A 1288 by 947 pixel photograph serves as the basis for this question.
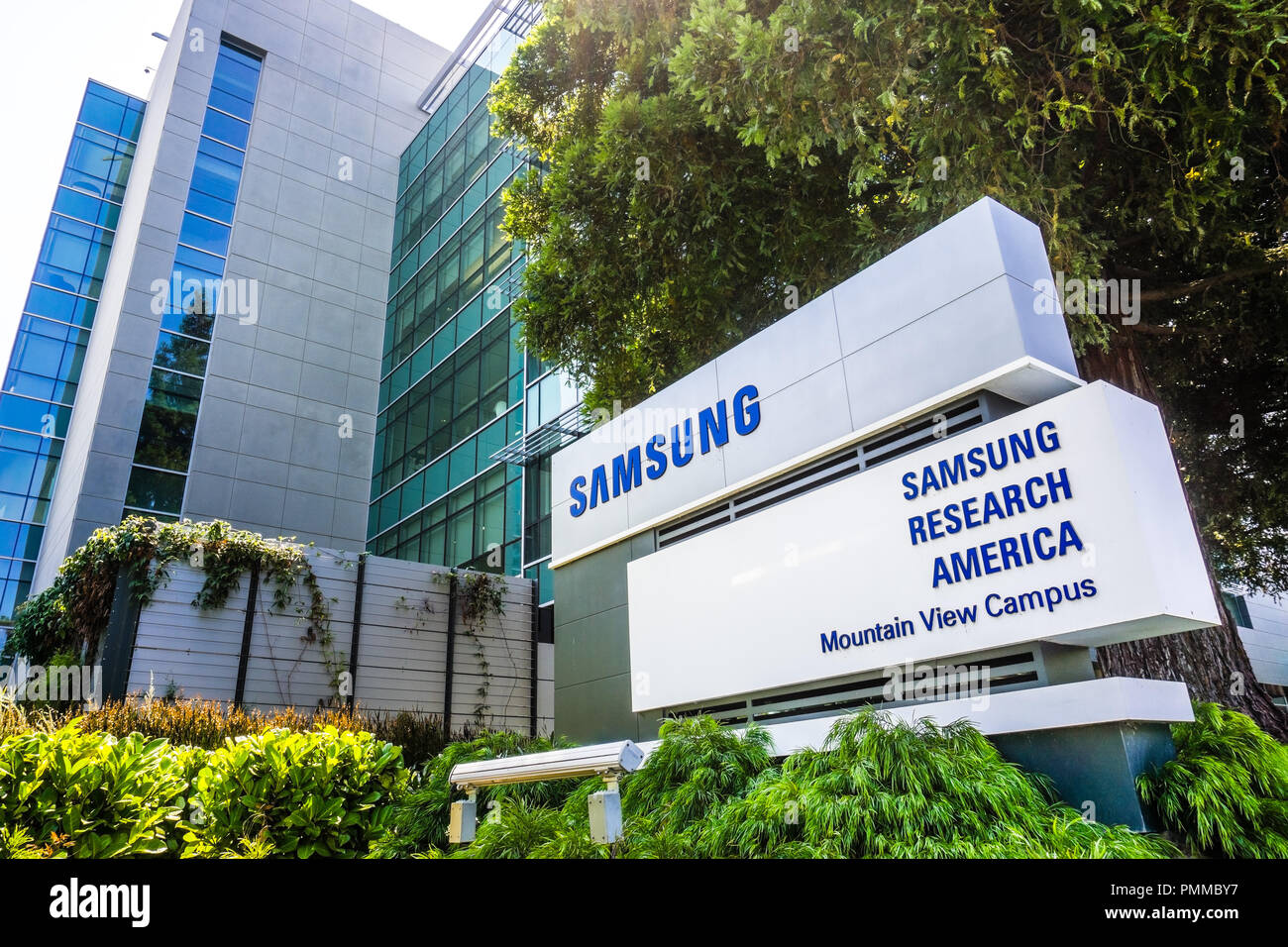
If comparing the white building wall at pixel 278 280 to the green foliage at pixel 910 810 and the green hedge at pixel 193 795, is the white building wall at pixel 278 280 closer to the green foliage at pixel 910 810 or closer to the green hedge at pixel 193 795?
the green hedge at pixel 193 795

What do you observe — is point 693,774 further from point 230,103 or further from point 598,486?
point 230,103

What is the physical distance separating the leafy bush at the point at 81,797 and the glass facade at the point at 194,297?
1988cm

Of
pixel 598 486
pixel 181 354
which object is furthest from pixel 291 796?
pixel 181 354

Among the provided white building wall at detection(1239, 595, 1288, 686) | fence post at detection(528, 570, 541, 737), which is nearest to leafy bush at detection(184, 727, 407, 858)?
fence post at detection(528, 570, 541, 737)

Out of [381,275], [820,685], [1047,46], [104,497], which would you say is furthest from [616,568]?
[381,275]

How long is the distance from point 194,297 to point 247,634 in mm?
15871

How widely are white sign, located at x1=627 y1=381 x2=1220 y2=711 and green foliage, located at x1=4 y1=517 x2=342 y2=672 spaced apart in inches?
310

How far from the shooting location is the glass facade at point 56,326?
2592cm

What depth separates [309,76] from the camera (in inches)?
1134

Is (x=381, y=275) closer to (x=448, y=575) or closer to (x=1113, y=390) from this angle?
(x=448, y=575)

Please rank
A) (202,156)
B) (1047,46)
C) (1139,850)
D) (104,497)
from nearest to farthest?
(1139,850) < (1047,46) < (104,497) < (202,156)

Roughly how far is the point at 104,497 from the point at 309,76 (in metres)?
16.0

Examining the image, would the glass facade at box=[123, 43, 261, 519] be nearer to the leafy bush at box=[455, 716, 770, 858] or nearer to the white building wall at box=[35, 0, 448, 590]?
the white building wall at box=[35, 0, 448, 590]

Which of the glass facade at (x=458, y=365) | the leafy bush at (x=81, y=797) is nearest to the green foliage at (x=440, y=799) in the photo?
the leafy bush at (x=81, y=797)
